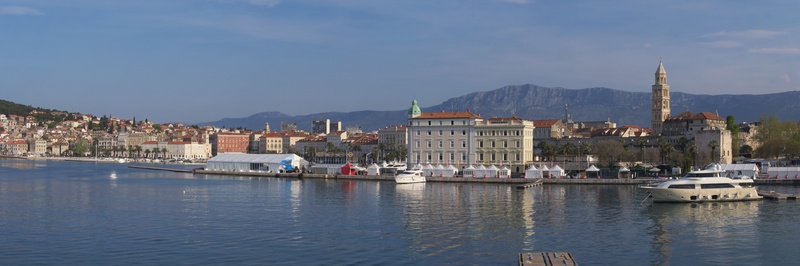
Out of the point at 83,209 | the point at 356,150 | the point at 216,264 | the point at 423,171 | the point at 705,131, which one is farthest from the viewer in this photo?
the point at 356,150

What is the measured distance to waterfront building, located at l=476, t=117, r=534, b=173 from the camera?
73250 millimetres

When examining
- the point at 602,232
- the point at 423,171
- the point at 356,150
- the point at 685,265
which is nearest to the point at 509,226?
the point at 602,232

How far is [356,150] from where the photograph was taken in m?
135

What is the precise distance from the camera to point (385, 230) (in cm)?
2942

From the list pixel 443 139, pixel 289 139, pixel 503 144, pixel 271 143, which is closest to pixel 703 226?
pixel 503 144

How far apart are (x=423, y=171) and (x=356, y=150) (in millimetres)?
66871

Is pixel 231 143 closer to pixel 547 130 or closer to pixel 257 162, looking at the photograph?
pixel 547 130

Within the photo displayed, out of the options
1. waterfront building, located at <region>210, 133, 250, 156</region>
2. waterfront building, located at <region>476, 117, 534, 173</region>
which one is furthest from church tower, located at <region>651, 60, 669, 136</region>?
waterfront building, located at <region>210, 133, 250, 156</region>

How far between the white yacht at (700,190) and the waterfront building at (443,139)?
107ft

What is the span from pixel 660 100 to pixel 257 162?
5496 cm

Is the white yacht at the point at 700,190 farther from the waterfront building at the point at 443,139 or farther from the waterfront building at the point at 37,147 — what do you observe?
the waterfront building at the point at 37,147

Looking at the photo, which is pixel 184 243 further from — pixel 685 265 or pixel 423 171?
pixel 423 171

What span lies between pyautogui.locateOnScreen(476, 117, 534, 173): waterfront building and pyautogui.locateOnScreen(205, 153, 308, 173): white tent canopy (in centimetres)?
1587

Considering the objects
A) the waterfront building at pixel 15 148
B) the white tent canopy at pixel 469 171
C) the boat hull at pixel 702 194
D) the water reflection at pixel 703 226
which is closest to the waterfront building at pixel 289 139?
the waterfront building at pixel 15 148
